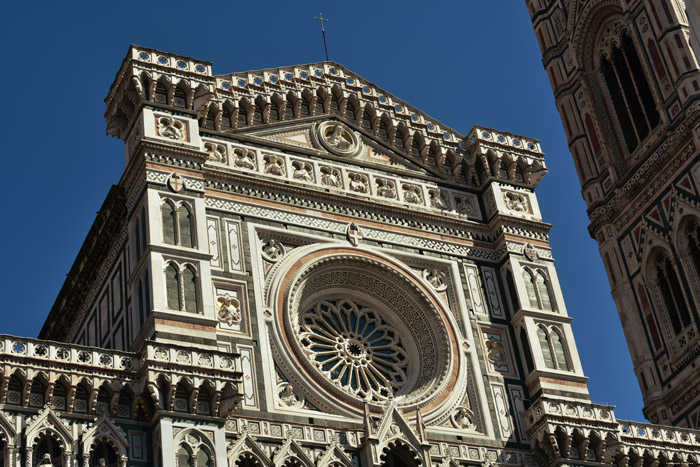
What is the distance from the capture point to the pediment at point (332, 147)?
24.9m

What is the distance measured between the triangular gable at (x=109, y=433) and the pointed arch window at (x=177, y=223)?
3720 millimetres

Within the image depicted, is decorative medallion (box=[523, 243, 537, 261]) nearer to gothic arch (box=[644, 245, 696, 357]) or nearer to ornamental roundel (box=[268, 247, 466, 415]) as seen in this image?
ornamental roundel (box=[268, 247, 466, 415])

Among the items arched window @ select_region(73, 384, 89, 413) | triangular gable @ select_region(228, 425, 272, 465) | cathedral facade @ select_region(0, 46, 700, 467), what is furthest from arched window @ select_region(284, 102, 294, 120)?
arched window @ select_region(73, 384, 89, 413)

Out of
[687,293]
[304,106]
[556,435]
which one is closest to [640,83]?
[687,293]

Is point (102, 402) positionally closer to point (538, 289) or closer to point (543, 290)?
point (538, 289)

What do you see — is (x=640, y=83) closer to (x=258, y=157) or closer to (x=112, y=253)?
(x=258, y=157)

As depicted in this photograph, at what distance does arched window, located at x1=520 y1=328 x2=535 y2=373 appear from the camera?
23672 mm

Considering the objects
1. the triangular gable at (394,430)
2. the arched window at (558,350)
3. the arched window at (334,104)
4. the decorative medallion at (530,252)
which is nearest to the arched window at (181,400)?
the triangular gable at (394,430)

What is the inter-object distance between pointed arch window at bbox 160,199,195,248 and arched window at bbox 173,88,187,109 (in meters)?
2.25

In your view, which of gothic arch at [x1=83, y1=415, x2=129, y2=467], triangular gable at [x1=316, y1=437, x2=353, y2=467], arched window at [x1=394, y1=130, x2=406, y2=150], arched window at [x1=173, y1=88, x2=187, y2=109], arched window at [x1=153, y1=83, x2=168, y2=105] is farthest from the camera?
arched window at [x1=394, y1=130, x2=406, y2=150]

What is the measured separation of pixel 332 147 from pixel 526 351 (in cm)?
554

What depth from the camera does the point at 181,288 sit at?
69.4ft

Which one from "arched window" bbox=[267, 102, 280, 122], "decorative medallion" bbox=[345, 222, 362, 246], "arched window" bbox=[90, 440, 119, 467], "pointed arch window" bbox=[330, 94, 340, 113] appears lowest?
"arched window" bbox=[90, 440, 119, 467]

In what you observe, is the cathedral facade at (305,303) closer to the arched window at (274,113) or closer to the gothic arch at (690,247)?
the arched window at (274,113)
